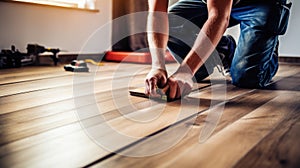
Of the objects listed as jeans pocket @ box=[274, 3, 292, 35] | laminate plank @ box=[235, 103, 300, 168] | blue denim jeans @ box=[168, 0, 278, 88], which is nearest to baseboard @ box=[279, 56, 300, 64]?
blue denim jeans @ box=[168, 0, 278, 88]

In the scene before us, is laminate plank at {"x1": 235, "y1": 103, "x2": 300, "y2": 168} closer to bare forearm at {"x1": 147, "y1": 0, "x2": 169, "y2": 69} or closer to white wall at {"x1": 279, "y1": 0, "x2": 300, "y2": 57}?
bare forearm at {"x1": 147, "y1": 0, "x2": 169, "y2": 69}

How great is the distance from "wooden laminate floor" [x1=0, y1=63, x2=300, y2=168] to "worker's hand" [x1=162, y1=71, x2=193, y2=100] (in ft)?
0.11

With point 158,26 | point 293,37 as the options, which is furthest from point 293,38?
point 158,26

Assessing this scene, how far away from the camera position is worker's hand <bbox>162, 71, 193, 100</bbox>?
3.73ft

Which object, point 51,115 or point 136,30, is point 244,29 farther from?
point 136,30

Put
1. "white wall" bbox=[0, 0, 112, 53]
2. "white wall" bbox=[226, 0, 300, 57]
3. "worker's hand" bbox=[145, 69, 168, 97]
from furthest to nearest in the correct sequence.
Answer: "white wall" bbox=[226, 0, 300, 57], "white wall" bbox=[0, 0, 112, 53], "worker's hand" bbox=[145, 69, 168, 97]

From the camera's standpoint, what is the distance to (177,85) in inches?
45.2

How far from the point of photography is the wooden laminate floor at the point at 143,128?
625 mm

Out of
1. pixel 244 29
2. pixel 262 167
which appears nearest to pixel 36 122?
pixel 262 167

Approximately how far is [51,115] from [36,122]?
81 millimetres

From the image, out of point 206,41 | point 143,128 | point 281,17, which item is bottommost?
point 143,128

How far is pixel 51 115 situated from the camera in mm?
932

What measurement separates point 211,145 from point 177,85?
0.46 metres

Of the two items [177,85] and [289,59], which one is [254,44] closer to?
[177,85]
